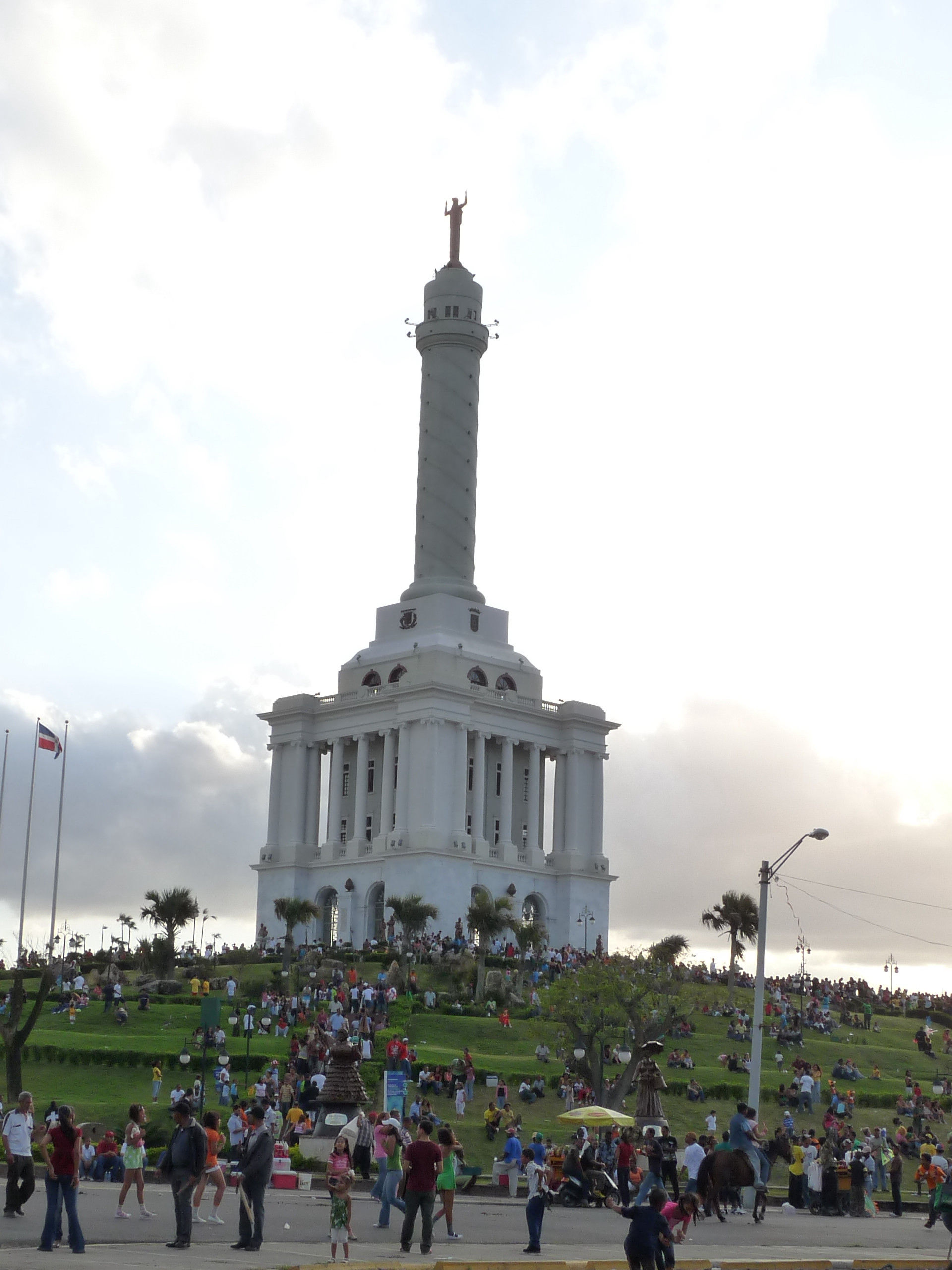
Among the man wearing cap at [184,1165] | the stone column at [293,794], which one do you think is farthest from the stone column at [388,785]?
the man wearing cap at [184,1165]

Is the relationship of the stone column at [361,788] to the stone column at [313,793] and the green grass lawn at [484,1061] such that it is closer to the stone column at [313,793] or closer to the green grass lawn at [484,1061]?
the stone column at [313,793]

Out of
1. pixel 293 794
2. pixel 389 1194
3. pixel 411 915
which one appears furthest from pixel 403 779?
pixel 389 1194

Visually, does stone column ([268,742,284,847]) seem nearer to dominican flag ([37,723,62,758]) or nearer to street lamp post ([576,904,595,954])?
street lamp post ([576,904,595,954])

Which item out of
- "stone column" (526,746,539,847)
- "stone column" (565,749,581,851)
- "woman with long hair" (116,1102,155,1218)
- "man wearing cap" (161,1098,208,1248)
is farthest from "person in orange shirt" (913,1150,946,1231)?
"stone column" (526,746,539,847)

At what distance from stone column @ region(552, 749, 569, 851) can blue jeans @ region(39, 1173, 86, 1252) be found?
78121mm

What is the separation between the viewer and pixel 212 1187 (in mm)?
33188

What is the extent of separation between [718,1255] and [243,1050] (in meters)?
30.4

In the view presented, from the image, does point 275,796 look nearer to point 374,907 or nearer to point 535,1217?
point 374,907

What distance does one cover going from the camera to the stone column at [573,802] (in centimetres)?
10025

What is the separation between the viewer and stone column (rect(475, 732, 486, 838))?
9625 cm

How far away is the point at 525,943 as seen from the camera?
261ft

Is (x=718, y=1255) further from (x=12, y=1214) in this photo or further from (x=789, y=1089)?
(x=789, y=1089)

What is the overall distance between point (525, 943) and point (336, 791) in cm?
2373

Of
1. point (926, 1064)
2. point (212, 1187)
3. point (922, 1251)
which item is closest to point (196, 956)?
point (926, 1064)
